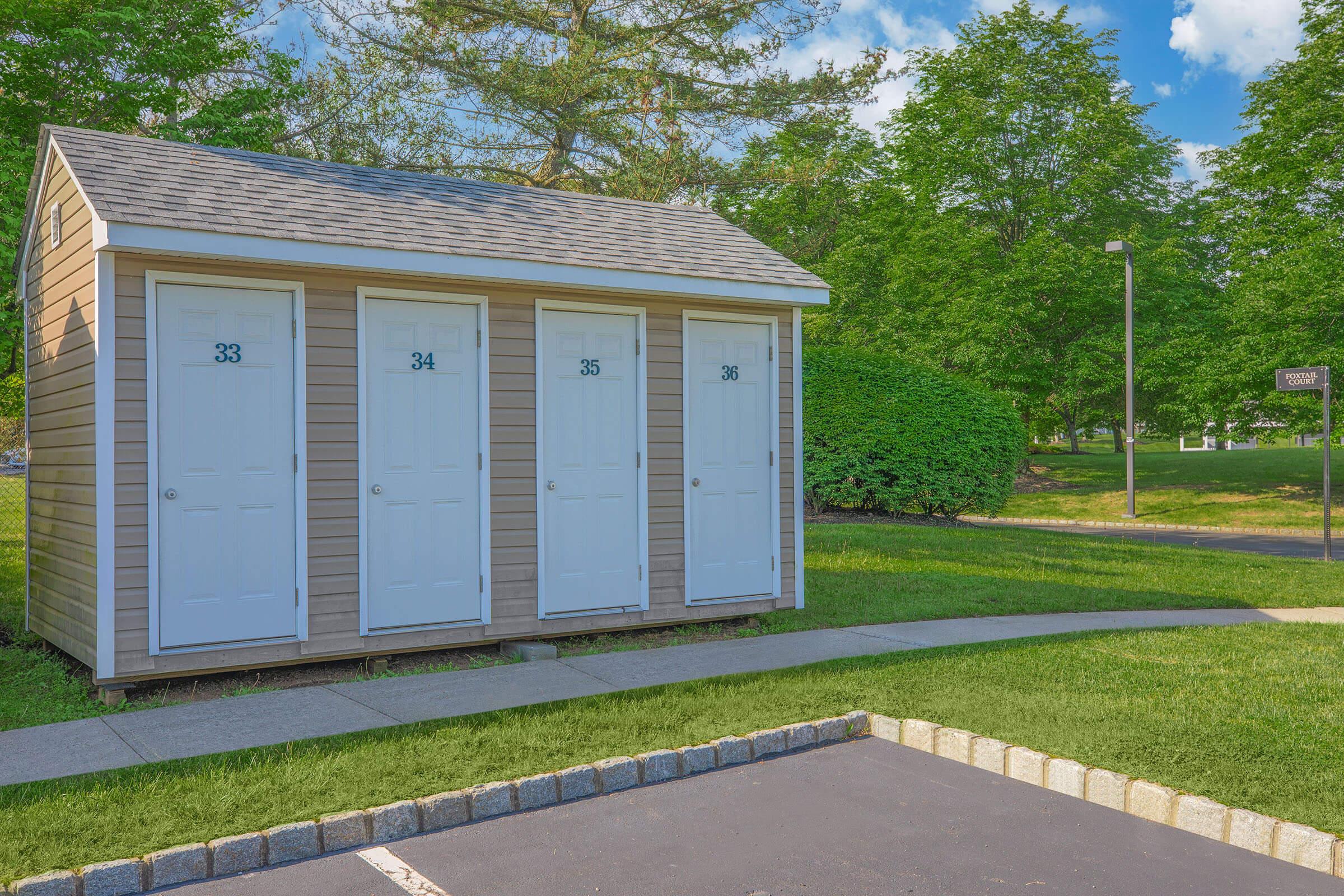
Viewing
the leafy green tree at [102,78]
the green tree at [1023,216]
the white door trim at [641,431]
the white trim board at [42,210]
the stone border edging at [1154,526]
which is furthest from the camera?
the green tree at [1023,216]

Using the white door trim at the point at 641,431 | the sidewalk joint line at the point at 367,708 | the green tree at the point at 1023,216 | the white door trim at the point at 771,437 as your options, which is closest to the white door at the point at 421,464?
the sidewalk joint line at the point at 367,708

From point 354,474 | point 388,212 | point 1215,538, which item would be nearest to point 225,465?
point 354,474

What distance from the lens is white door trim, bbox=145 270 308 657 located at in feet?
20.5

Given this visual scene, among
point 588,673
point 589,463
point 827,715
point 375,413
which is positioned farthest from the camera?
point 589,463

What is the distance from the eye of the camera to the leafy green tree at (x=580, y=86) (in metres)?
19.1

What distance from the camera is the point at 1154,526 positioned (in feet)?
71.4

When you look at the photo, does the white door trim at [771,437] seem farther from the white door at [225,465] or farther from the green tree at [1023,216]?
the green tree at [1023,216]

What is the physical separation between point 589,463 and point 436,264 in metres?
1.93

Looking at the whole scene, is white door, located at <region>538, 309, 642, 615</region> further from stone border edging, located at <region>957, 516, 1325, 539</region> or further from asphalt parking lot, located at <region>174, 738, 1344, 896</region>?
stone border edging, located at <region>957, 516, 1325, 539</region>

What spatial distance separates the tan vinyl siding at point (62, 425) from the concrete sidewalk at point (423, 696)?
1.06 meters

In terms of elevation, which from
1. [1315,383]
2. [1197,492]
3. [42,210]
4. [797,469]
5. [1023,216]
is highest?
[1023,216]

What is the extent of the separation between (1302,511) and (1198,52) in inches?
510

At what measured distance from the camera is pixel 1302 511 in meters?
22.3

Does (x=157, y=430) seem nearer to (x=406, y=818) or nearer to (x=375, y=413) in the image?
(x=375, y=413)
